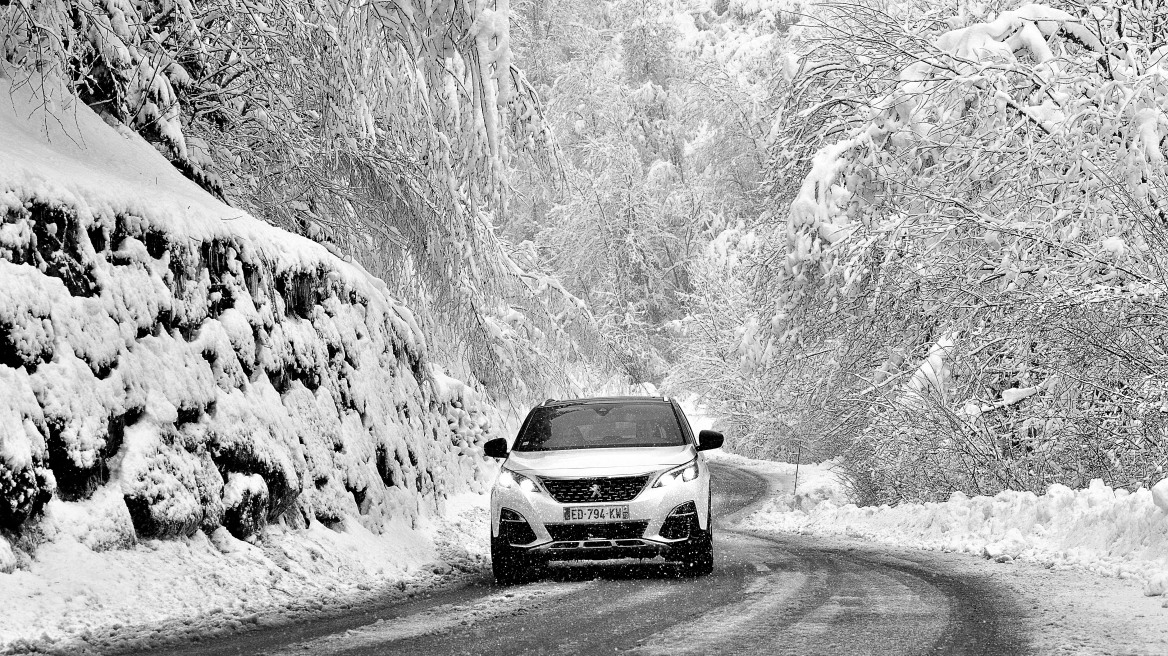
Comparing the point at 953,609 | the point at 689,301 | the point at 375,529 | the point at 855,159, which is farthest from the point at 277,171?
the point at 689,301

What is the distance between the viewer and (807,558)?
1254 cm

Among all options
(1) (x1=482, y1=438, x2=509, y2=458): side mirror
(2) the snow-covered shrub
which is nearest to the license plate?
(1) (x1=482, y1=438, x2=509, y2=458): side mirror

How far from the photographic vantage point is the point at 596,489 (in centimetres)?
1010

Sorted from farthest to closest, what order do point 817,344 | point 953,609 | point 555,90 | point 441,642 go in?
1. point 555,90
2. point 817,344
3. point 953,609
4. point 441,642

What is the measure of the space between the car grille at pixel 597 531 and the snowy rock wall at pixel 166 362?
175 centimetres

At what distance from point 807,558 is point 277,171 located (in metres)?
6.70

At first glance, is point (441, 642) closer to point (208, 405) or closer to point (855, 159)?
point (208, 405)

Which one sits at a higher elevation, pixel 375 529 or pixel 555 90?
pixel 555 90

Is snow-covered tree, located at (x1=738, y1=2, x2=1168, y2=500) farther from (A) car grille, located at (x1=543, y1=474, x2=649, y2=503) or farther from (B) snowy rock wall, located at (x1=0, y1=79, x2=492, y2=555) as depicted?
(B) snowy rock wall, located at (x1=0, y1=79, x2=492, y2=555)

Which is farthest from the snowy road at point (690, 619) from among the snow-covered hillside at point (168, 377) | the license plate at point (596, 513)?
the snow-covered hillside at point (168, 377)

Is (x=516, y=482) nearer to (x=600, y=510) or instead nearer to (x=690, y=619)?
(x=600, y=510)

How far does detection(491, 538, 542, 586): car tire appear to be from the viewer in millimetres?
10086

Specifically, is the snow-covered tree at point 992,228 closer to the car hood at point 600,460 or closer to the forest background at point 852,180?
the forest background at point 852,180

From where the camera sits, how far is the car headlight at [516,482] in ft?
33.6
